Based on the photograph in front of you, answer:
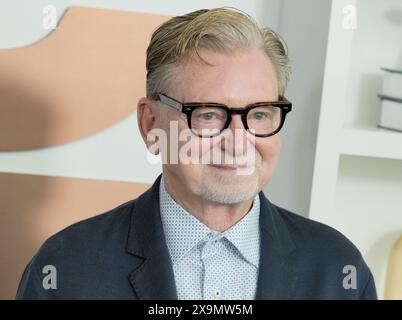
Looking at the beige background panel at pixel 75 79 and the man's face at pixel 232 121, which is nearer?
the man's face at pixel 232 121

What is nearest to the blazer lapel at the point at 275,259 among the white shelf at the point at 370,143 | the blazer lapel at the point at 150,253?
the blazer lapel at the point at 150,253

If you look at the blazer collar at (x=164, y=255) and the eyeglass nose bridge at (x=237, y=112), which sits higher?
the eyeglass nose bridge at (x=237, y=112)

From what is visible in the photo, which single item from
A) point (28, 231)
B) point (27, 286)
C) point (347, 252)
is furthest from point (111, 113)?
point (347, 252)

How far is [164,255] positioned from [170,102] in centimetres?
24

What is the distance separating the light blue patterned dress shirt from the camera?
1.22m

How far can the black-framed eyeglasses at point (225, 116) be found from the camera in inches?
46.9

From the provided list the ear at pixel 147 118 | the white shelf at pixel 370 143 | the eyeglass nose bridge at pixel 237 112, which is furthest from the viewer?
the white shelf at pixel 370 143

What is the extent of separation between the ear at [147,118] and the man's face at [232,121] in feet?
0.27

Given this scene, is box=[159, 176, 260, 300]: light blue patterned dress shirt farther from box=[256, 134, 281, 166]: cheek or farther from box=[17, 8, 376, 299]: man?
box=[256, 134, 281, 166]: cheek

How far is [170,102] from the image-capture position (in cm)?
123

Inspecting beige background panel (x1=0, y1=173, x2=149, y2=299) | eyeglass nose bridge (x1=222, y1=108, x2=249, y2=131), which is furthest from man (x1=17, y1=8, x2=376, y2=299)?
beige background panel (x1=0, y1=173, x2=149, y2=299)

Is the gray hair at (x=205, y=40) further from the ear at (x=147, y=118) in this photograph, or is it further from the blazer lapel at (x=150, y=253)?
the blazer lapel at (x=150, y=253)
